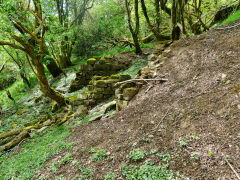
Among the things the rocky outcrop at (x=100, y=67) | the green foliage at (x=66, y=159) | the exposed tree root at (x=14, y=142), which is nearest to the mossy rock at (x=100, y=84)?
the rocky outcrop at (x=100, y=67)

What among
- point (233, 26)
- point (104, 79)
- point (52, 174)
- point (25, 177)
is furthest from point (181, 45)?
point (25, 177)

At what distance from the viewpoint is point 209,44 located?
5.54 meters

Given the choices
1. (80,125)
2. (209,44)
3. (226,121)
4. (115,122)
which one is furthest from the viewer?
(80,125)

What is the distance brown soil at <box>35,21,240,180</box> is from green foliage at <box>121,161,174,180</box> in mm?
135

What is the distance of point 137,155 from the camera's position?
3.13m

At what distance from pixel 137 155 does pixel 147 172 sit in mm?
475

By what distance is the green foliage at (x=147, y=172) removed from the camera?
2537mm

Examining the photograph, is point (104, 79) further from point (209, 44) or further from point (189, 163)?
point (189, 163)

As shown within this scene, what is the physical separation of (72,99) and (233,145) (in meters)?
7.42

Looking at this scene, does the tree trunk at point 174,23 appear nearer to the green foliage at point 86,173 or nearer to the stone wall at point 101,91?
the stone wall at point 101,91

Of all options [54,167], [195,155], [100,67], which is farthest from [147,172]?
[100,67]

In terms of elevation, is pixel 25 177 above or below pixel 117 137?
below

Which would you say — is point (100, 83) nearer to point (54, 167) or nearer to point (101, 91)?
point (101, 91)

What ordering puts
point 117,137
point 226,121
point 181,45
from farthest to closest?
1. point 181,45
2. point 117,137
3. point 226,121
